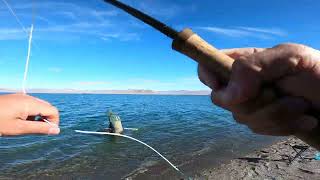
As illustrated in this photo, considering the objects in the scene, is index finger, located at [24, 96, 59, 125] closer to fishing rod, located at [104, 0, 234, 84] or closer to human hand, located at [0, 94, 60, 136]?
human hand, located at [0, 94, 60, 136]

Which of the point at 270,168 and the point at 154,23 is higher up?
the point at 154,23

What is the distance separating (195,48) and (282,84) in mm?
372

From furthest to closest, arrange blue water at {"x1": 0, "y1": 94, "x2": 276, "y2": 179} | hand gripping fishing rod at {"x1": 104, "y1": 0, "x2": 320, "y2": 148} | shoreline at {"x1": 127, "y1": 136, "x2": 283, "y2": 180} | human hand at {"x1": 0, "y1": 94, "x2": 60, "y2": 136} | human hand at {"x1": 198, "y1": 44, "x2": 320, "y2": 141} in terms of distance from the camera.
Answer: blue water at {"x1": 0, "y1": 94, "x2": 276, "y2": 179}
shoreline at {"x1": 127, "y1": 136, "x2": 283, "y2": 180}
human hand at {"x1": 0, "y1": 94, "x2": 60, "y2": 136}
hand gripping fishing rod at {"x1": 104, "y1": 0, "x2": 320, "y2": 148}
human hand at {"x1": 198, "y1": 44, "x2": 320, "y2": 141}

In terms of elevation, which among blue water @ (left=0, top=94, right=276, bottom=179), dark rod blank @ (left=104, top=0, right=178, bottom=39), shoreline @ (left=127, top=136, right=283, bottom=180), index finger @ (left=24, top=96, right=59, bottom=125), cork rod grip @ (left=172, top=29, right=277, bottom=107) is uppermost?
dark rod blank @ (left=104, top=0, right=178, bottom=39)

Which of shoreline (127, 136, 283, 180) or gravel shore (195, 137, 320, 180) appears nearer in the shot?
gravel shore (195, 137, 320, 180)

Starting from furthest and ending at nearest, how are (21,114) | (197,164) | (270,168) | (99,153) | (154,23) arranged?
(99,153) → (197,164) → (270,168) → (21,114) → (154,23)

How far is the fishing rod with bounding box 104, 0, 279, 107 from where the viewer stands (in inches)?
60.1

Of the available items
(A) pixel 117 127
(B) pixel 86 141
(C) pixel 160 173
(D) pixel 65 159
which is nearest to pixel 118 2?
(C) pixel 160 173

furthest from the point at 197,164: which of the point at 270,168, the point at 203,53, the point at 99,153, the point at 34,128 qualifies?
the point at 203,53

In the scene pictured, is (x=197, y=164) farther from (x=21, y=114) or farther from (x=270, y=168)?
(x=21, y=114)

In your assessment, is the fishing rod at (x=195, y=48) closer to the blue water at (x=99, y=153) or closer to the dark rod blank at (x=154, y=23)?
the dark rod blank at (x=154, y=23)

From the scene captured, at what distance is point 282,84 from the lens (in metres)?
1.41

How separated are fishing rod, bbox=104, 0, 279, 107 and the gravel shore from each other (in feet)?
46.4

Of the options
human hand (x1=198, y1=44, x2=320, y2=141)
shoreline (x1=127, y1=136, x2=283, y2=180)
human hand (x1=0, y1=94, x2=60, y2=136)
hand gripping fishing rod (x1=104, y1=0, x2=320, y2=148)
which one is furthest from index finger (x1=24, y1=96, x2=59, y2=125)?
shoreline (x1=127, y1=136, x2=283, y2=180)
